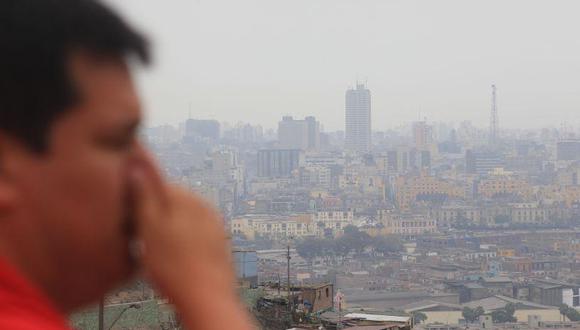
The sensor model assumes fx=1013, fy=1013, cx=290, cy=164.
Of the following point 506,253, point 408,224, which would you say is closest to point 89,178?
point 506,253

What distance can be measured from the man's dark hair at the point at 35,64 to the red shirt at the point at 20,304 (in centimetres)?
3

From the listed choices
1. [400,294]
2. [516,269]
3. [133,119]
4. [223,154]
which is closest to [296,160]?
[223,154]

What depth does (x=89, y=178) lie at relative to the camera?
25cm

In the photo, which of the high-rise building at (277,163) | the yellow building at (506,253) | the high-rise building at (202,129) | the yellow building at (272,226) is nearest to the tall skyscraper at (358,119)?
the high-rise building at (277,163)

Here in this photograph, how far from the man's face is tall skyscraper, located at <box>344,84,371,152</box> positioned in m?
39.0

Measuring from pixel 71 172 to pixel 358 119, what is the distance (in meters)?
40.6

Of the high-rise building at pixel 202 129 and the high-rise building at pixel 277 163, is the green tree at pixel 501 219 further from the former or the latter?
the high-rise building at pixel 202 129

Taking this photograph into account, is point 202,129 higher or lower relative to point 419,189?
higher

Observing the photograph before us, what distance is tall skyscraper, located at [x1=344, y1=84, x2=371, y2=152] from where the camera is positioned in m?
39.6

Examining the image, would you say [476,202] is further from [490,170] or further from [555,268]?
[555,268]

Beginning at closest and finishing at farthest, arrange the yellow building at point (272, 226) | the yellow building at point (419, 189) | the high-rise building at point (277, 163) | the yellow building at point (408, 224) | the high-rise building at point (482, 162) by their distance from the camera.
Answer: the yellow building at point (272, 226) → the yellow building at point (408, 224) → the yellow building at point (419, 189) → the high-rise building at point (482, 162) → the high-rise building at point (277, 163)

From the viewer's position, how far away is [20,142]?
0.25 meters

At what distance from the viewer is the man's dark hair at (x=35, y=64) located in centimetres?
25

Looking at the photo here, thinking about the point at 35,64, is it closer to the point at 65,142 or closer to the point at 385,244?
the point at 65,142
